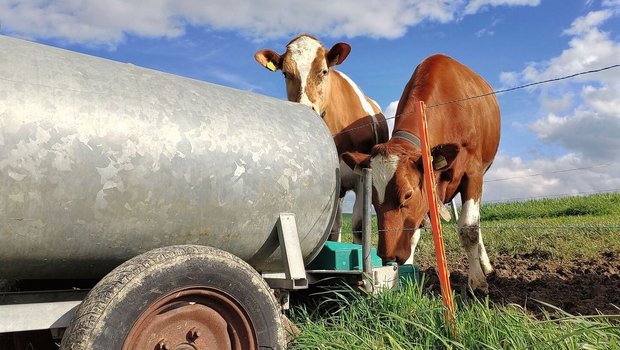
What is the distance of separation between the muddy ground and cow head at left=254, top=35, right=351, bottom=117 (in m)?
2.30

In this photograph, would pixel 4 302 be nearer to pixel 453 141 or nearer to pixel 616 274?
pixel 453 141

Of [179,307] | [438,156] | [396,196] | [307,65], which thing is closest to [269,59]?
[307,65]

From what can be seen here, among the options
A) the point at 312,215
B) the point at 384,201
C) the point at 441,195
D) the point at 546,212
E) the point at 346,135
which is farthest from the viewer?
the point at 546,212

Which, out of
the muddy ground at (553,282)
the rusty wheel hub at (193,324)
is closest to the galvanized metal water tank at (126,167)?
the rusty wheel hub at (193,324)

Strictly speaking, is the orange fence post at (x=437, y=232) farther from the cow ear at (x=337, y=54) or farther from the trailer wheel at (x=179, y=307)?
the cow ear at (x=337, y=54)

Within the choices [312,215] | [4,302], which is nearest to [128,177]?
[4,302]

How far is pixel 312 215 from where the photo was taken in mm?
3453

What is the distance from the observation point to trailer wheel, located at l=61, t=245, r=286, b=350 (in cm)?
239

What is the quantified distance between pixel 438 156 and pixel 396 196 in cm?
60

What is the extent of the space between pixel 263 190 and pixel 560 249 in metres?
5.88

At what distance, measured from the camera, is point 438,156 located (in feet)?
15.1

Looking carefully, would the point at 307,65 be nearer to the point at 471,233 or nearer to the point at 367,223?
the point at 471,233

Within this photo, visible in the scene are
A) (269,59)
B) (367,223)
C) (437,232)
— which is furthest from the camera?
(269,59)

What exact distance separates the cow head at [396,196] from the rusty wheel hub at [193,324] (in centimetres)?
174
